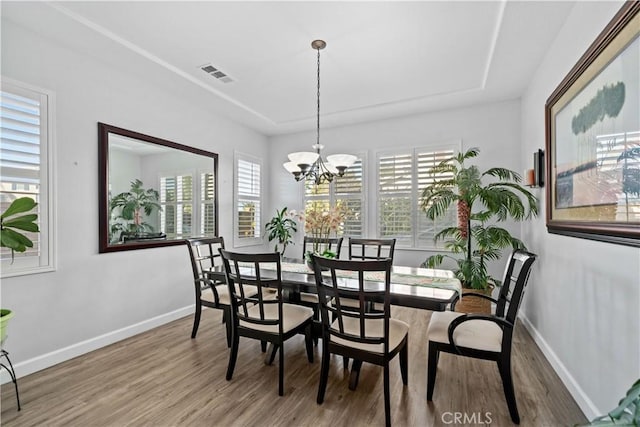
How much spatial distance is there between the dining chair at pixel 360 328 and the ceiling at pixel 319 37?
6.36ft

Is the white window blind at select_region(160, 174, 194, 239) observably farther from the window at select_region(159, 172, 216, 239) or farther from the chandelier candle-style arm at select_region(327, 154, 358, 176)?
the chandelier candle-style arm at select_region(327, 154, 358, 176)

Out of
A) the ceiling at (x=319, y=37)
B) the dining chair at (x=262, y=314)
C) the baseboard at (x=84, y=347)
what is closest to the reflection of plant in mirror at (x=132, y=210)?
the baseboard at (x=84, y=347)

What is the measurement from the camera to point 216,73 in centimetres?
328

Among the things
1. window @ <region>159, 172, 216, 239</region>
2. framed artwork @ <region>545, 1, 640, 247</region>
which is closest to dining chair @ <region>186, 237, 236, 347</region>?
window @ <region>159, 172, 216, 239</region>

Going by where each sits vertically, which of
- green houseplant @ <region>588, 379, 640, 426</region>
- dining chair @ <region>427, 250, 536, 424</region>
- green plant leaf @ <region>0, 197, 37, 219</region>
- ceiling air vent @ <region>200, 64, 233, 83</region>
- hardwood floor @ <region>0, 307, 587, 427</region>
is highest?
ceiling air vent @ <region>200, 64, 233, 83</region>

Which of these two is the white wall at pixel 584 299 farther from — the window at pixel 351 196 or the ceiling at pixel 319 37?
the window at pixel 351 196

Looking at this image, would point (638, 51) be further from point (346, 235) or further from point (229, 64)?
point (346, 235)

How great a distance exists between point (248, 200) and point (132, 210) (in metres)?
2.01

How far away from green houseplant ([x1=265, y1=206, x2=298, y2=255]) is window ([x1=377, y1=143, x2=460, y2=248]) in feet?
5.31

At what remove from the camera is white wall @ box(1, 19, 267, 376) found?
248 centimetres

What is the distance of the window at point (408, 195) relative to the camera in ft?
14.6

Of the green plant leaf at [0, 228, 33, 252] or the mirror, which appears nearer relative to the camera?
the green plant leaf at [0, 228, 33, 252]

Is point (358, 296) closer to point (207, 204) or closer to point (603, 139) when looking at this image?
point (603, 139)

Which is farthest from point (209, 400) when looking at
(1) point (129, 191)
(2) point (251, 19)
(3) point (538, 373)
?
(2) point (251, 19)
